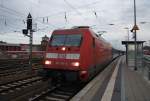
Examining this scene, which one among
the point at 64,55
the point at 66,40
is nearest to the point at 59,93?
the point at 64,55

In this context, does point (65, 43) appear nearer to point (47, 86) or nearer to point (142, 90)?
point (47, 86)

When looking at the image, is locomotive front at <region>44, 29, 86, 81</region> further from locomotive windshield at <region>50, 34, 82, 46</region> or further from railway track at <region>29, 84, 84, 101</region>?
railway track at <region>29, 84, 84, 101</region>

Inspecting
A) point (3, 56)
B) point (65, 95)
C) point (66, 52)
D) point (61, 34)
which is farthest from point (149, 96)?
point (3, 56)

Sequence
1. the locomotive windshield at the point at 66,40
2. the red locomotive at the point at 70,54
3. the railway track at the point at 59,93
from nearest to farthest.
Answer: the railway track at the point at 59,93 < the red locomotive at the point at 70,54 < the locomotive windshield at the point at 66,40

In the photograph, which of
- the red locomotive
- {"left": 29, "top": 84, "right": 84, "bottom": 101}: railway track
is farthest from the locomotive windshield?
{"left": 29, "top": 84, "right": 84, "bottom": 101}: railway track

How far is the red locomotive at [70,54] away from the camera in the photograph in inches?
484

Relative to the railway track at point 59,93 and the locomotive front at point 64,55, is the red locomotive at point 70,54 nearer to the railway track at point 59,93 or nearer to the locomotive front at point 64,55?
the locomotive front at point 64,55

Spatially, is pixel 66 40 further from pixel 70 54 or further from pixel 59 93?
pixel 59 93

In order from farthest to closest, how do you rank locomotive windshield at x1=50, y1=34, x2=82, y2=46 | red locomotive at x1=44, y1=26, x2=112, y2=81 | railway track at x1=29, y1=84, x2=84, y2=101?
1. locomotive windshield at x1=50, y1=34, x2=82, y2=46
2. red locomotive at x1=44, y1=26, x2=112, y2=81
3. railway track at x1=29, y1=84, x2=84, y2=101

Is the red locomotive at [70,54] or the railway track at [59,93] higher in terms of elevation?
the red locomotive at [70,54]

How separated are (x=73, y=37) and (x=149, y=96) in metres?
4.81

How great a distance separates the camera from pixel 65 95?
11328 millimetres

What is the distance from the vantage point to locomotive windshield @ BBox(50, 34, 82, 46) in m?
13.0

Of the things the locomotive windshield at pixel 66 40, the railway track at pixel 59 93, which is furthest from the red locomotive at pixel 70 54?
the railway track at pixel 59 93
